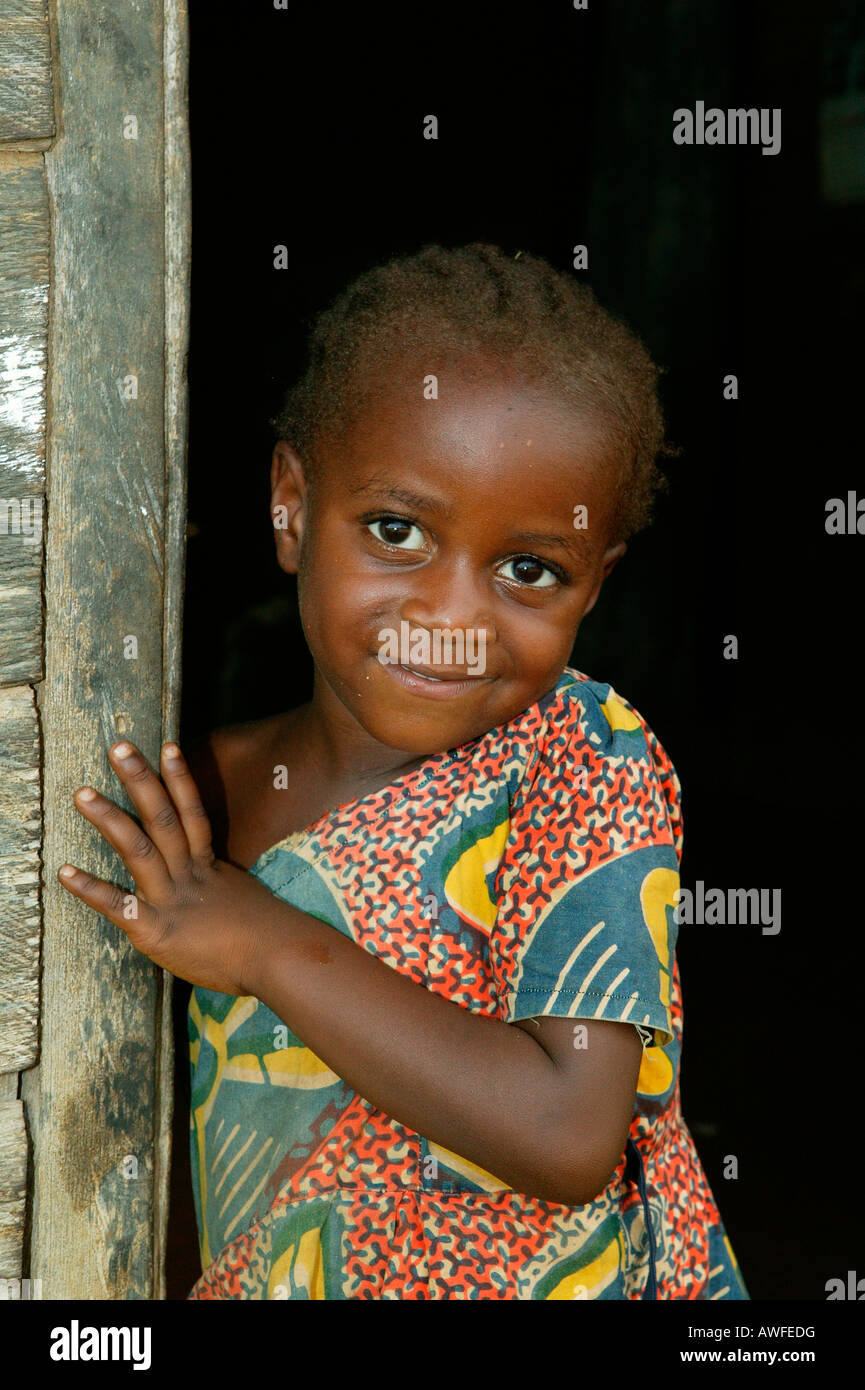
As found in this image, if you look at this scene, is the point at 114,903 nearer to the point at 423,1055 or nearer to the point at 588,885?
the point at 423,1055

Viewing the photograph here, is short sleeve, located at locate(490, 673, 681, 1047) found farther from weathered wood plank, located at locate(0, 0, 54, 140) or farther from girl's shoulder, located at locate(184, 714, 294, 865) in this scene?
weathered wood plank, located at locate(0, 0, 54, 140)

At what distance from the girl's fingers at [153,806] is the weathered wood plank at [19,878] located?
0.10m

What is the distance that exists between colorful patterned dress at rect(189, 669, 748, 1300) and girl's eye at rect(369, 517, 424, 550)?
244 millimetres

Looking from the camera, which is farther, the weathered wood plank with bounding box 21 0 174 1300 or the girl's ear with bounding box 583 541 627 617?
the girl's ear with bounding box 583 541 627 617

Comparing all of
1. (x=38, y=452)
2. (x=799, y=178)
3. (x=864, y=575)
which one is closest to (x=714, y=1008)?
(x=864, y=575)

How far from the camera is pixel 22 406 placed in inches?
52.6

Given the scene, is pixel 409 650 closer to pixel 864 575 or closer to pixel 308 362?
pixel 308 362

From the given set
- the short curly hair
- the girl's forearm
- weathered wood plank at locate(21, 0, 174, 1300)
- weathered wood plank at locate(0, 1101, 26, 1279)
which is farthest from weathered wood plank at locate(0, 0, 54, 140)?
weathered wood plank at locate(0, 1101, 26, 1279)

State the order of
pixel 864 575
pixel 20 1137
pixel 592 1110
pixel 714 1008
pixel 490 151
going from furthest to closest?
pixel 864 575 < pixel 490 151 < pixel 714 1008 < pixel 20 1137 < pixel 592 1110

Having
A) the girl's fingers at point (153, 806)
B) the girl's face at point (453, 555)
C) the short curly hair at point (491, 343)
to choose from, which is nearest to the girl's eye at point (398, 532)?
the girl's face at point (453, 555)

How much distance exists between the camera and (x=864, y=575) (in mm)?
6086

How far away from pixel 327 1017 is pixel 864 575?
528 cm

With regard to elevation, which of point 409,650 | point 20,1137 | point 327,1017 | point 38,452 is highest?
point 38,452

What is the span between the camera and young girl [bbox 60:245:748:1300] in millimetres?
1348
